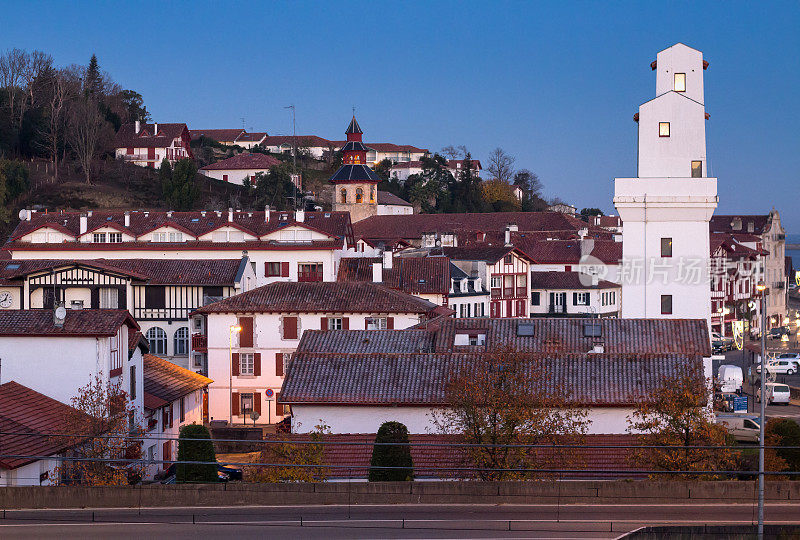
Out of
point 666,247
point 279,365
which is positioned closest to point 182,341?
point 279,365

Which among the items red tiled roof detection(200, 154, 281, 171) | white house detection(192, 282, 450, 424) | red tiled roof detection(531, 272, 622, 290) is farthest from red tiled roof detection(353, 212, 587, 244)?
white house detection(192, 282, 450, 424)

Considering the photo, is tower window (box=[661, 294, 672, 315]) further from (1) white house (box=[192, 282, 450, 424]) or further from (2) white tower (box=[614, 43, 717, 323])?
(1) white house (box=[192, 282, 450, 424])

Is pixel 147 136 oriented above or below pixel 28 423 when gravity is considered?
above

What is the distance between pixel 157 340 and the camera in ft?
191

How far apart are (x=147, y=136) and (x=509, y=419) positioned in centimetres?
10418

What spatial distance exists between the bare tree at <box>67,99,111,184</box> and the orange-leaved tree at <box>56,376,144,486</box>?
8635 centimetres

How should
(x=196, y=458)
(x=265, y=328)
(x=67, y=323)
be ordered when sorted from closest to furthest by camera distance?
(x=196, y=458)
(x=67, y=323)
(x=265, y=328)

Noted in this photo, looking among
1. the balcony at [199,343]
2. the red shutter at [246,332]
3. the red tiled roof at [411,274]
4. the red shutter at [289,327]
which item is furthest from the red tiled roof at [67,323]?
the red tiled roof at [411,274]

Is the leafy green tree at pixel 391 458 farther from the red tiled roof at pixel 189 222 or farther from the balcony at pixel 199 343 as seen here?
the red tiled roof at pixel 189 222

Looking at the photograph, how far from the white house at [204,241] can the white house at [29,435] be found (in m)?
40.1

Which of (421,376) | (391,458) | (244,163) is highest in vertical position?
(244,163)

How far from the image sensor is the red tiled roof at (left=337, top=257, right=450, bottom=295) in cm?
6662

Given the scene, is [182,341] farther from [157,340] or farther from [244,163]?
[244,163]

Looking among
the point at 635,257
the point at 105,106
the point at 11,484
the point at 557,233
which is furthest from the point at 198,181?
the point at 11,484
